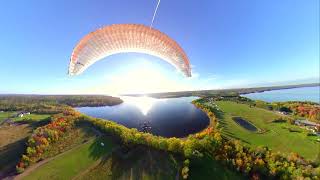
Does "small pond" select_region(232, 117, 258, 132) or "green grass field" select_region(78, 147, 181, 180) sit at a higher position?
"small pond" select_region(232, 117, 258, 132)

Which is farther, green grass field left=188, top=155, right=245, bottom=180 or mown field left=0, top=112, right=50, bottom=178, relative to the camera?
mown field left=0, top=112, right=50, bottom=178

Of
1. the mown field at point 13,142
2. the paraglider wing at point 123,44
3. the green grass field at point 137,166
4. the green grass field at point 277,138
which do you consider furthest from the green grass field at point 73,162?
the green grass field at point 277,138

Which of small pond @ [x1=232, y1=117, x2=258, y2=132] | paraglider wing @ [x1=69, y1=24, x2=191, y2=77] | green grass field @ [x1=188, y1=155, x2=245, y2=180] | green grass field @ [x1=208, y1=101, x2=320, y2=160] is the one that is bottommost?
green grass field @ [x1=188, y1=155, x2=245, y2=180]

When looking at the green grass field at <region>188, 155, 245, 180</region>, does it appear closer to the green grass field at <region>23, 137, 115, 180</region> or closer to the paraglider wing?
the paraglider wing

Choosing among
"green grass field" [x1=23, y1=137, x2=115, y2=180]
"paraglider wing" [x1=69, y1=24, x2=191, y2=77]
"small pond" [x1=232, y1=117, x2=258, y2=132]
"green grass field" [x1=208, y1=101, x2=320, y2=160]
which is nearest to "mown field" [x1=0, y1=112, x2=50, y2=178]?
"green grass field" [x1=23, y1=137, x2=115, y2=180]

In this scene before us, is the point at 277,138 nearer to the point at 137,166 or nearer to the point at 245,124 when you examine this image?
the point at 245,124

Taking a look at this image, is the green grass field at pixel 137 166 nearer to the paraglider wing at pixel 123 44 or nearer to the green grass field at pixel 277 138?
the paraglider wing at pixel 123 44

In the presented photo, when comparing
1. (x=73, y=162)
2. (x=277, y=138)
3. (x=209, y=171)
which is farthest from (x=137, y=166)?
(x=277, y=138)
